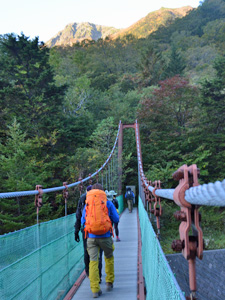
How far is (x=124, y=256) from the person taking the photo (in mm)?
5707

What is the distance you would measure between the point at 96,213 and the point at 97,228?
146 mm

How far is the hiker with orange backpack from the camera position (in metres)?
3.12

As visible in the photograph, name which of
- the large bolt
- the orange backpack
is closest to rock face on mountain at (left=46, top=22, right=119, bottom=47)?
the orange backpack

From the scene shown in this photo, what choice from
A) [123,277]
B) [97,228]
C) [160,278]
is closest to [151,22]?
[123,277]

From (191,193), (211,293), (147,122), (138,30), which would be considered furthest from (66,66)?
(138,30)

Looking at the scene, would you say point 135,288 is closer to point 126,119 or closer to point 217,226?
point 217,226

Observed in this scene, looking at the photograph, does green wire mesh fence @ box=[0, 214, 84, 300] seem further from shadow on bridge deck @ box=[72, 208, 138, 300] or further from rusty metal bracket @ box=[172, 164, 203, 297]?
rusty metal bracket @ box=[172, 164, 203, 297]

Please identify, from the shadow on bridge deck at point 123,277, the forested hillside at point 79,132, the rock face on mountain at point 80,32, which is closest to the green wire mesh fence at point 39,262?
the shadow on bridge deck at point 123,277

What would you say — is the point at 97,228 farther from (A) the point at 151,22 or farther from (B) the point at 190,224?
(A) the point at 151,22

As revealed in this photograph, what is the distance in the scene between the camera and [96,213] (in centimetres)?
310

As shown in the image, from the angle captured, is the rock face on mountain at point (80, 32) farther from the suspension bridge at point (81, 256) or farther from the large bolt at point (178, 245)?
the large bolt at point (178, 245)

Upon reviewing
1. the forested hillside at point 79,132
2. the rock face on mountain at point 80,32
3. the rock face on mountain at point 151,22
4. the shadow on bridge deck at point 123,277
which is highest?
the rock face on mountain at point 80,32

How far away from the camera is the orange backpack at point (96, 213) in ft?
10.2

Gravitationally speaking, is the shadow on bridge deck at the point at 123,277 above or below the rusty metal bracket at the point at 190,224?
below
